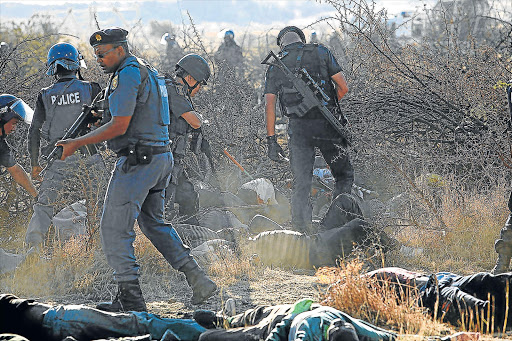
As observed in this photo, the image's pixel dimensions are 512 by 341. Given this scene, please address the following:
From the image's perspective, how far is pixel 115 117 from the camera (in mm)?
3973

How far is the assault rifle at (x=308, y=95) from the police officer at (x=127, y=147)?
1.94 meters

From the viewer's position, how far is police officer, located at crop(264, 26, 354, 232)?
6.05m

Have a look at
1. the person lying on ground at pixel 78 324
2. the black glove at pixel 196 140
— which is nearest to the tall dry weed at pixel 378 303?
the person lying on ground at pixel 78 324

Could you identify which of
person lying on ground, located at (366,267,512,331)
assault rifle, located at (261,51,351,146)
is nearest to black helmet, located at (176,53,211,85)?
assault rifle, located at (261,51,351,146)

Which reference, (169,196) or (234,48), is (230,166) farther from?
(234,48)

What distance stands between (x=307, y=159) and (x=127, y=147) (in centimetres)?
233

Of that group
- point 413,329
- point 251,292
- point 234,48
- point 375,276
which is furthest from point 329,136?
point 234,48

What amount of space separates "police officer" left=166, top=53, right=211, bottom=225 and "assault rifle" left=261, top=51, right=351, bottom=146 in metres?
0.65

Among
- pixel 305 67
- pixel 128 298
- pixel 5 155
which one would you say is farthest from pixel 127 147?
pixel 305 67

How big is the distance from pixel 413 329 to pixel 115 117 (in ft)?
6.62

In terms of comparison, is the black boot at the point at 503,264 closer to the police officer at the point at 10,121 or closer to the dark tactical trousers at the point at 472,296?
the dark tactical trousers at the point at 472,296

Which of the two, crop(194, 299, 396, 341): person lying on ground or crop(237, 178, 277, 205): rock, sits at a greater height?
crop(237, 178, 277, 205): rock

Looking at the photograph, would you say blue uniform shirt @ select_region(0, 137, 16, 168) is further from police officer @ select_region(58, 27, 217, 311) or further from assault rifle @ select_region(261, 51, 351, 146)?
assault rifle @ select_region(261, 51, 351, 146)

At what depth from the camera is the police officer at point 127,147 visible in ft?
13.1
